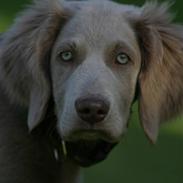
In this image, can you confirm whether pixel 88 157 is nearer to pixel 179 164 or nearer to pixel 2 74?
pixel 2 74

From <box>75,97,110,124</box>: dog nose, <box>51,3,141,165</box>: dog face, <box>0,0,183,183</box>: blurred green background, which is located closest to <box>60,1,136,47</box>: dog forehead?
<box>51,3,141,165</box>: dog face

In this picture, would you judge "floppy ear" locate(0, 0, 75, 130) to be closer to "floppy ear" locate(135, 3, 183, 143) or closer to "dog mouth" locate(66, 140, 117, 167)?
"dog mouth" locate(66, 140, 117, 167)

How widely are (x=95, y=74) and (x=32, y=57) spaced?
39cm

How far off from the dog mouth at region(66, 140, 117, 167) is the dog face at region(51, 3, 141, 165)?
72 millimetres

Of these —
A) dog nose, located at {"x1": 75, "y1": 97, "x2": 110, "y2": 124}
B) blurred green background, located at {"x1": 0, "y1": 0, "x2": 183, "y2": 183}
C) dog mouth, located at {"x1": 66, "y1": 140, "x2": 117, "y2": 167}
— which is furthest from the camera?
blurred green background, located at {"x1": 0, "y1": 0, "x2": 183, "y2": 183}

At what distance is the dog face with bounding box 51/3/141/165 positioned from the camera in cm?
563

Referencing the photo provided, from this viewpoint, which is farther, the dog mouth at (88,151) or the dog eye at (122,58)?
the dog mouth at (88,151)

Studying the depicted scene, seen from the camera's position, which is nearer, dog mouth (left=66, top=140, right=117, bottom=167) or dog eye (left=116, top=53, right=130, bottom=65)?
dog eye (left=116, top=53, right=130, bottom=65)

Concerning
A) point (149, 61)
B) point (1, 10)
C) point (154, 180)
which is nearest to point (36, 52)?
point (149, 61)

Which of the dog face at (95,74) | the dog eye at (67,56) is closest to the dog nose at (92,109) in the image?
the dog face at (95,74)

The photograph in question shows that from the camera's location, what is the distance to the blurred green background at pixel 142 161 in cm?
790

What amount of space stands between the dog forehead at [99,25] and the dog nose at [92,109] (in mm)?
366

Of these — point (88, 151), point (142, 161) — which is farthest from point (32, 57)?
point (142, 161)

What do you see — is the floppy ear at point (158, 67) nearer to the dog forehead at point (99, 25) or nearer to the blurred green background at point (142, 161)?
the dog forehead at point (99, 25)
